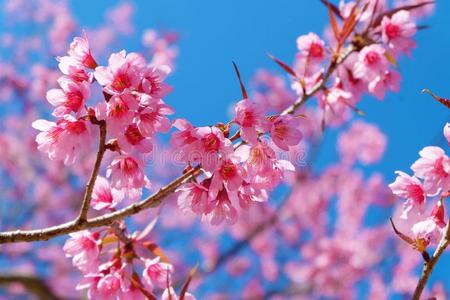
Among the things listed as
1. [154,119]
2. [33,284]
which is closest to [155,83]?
[154,119]

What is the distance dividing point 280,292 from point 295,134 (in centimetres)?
398

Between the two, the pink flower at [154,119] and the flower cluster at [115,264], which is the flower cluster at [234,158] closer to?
the pink flower at [154,119]

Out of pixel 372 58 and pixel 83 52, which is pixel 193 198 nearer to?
pixel 83 52

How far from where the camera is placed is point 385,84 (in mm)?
2244

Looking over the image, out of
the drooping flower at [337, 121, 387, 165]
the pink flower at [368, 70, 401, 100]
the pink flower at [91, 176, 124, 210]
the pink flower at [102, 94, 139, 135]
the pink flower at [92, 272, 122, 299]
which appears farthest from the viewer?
the drooping flower at [337, 121, 387, 165]

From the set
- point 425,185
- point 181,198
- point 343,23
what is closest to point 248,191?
point 181,198

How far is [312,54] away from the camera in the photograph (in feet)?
7.45

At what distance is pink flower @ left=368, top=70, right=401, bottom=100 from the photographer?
2.22 m

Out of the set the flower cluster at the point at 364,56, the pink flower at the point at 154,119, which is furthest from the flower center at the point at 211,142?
the flower cluster at the point at 364,56

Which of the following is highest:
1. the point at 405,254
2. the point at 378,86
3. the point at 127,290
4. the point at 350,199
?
the point at 350,199

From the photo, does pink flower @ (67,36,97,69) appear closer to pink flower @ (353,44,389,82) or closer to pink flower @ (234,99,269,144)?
pink flower @ (234,99,269,144)

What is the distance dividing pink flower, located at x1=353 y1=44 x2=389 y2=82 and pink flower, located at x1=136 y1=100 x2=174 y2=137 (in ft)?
3.70

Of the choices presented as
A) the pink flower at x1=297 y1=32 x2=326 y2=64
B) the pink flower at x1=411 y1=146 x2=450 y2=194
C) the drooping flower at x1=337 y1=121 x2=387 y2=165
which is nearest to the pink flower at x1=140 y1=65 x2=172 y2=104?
the pink flower at x1=411 y1=146 x2=450 y2=194

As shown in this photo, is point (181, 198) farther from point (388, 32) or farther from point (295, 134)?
point (388, 32)
